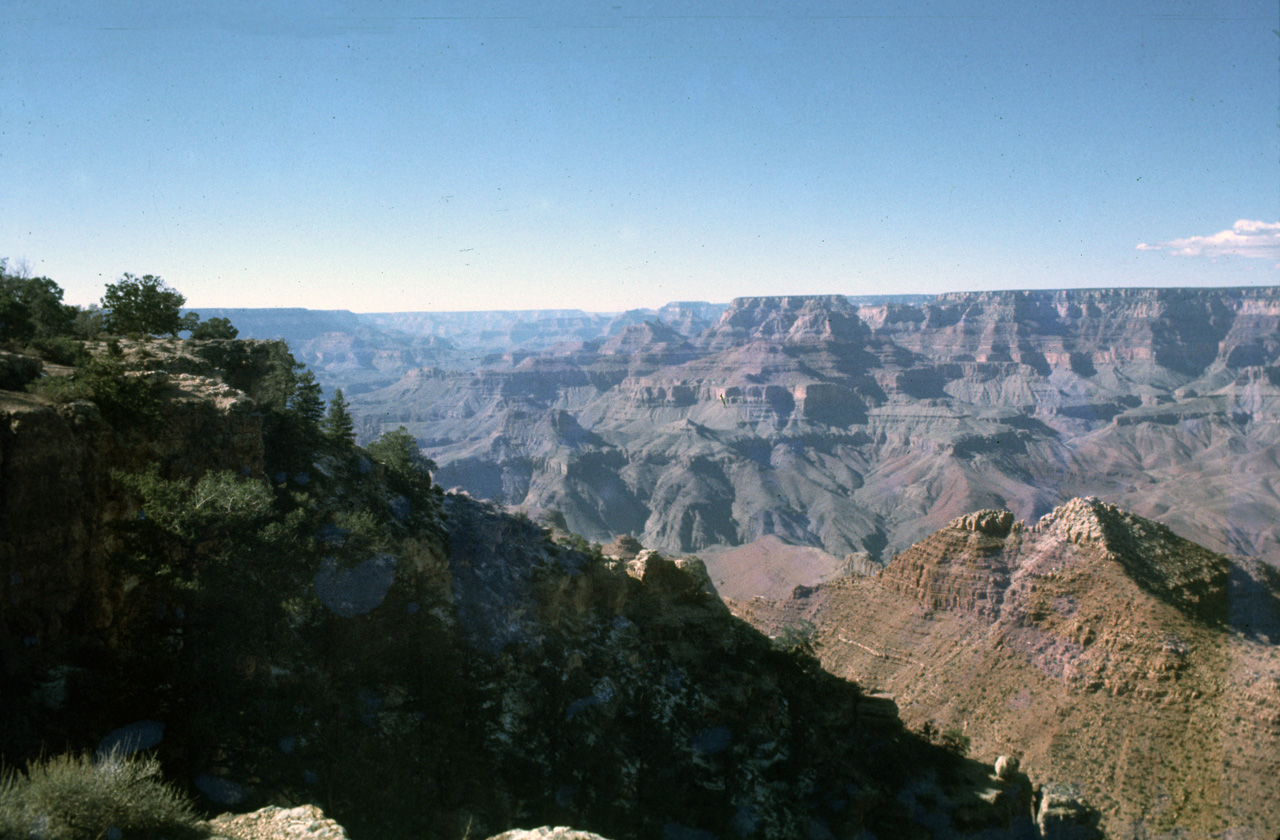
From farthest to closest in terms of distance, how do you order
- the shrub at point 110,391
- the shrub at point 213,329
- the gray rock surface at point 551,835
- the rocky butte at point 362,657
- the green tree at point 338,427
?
the green tree at point 338,427 < the shrub at point 213,329 < the shrub at point 110,391 < the rocky butte at point 362,657 < the gray rock surface at point 551,835

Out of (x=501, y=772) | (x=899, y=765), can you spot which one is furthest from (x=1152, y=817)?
(x=501, y=772)

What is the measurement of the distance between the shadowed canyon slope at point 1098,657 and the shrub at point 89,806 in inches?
1262

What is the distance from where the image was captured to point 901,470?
7259 inches

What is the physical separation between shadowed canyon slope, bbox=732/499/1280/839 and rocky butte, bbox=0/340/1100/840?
564 cm

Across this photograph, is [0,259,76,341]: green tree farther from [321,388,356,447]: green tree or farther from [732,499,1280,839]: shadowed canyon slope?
[732,499,1280,839]: shadowed canyon slope

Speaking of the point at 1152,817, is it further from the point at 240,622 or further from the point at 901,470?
the point at 901,470

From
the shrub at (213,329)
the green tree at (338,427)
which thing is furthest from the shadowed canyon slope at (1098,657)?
the shrub at (213,329)

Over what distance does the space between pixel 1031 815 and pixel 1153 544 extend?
19.1 m

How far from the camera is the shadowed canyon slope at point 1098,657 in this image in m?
30.3

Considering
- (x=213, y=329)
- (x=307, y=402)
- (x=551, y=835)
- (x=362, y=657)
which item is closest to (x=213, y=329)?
(x=213, y=329)

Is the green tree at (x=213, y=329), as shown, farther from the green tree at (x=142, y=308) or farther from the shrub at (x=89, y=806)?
the shrub at (x=89, y=806)

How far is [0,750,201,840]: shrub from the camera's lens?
9461 millimetres

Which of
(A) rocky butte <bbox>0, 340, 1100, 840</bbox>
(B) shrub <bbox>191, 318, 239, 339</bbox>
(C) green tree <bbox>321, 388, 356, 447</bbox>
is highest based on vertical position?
(B) shrub <bbox>191, 318, 239, 339</bbox>

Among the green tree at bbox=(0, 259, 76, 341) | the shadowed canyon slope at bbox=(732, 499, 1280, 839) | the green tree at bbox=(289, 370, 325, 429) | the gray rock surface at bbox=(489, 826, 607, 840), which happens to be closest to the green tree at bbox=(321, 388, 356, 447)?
the green tree at bbox=(289, 370, 325, 429)
